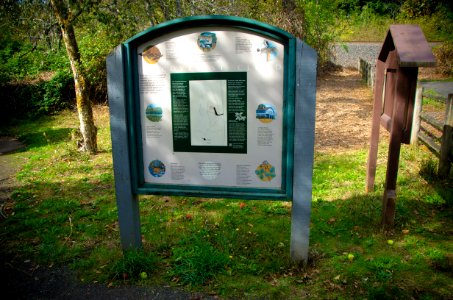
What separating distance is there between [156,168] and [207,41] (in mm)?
1259

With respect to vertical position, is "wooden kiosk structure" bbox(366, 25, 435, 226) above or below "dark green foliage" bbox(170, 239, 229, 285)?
above

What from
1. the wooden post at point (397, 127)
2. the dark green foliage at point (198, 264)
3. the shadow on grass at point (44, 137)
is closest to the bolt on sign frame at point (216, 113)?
the dark green foliage at point (198, 264)

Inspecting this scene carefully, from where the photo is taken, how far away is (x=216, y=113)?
10.9 feet

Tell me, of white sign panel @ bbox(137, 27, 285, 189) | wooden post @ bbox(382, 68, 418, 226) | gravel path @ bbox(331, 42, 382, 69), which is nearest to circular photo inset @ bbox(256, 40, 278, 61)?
white sign panel @ bbox(137, 27, 285, 189)

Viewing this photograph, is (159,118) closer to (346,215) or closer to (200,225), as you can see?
(200,225)

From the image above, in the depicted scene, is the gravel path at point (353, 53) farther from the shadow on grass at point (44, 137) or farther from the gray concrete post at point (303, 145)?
the gray concrete post at point (303, 145)

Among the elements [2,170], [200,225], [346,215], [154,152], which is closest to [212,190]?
[154,152]

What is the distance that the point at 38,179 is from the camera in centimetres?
693

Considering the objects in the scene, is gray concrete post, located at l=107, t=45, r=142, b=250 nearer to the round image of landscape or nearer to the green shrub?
the round image of landscape

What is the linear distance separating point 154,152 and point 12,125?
461 inches

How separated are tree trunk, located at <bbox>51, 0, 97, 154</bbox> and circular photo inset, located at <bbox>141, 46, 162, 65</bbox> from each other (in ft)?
15.4

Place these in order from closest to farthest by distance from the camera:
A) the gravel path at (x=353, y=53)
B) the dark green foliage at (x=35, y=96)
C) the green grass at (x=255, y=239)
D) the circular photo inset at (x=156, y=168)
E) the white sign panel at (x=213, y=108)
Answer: the white sign panel at (x=213, y=108) → the green grass at (x=255, y=239) → the circular photo inset at (x=156, y=168) → the dark green foliage at (x=35, y=96) → the gravel path at (x=353, y=53)

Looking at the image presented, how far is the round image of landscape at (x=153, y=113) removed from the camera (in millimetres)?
3430

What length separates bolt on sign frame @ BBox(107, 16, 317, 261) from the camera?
10.3 ft
